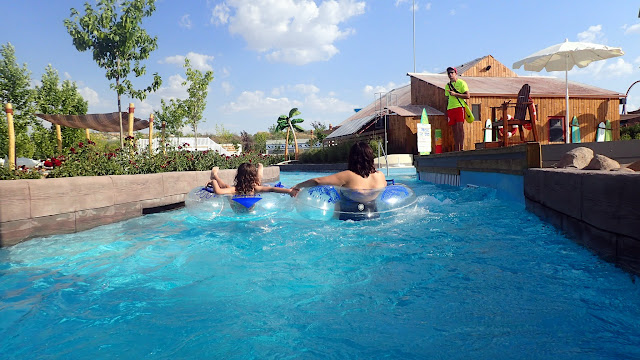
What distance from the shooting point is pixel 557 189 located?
434cm

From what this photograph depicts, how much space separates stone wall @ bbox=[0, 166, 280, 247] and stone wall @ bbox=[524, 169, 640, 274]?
6.12 meters

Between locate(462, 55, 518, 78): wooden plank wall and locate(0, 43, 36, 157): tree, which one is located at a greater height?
locate(462, 55, 518, 78): wooden plank wall

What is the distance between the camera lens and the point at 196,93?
28.6 m

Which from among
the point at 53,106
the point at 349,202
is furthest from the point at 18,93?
the point at 349,202

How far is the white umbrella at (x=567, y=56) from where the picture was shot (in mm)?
10547

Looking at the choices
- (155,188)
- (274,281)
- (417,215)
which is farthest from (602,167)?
(155,188)

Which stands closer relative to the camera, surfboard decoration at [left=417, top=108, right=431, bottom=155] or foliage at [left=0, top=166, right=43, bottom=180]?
foliage at [left=0, top=166, right=43, bottom=180]

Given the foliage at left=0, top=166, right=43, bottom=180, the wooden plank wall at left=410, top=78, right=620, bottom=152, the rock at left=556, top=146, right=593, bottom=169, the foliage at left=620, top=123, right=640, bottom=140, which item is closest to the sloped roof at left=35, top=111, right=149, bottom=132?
the foliage at left=0, top=166, right=43, bottom=180

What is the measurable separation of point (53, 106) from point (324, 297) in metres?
23.3

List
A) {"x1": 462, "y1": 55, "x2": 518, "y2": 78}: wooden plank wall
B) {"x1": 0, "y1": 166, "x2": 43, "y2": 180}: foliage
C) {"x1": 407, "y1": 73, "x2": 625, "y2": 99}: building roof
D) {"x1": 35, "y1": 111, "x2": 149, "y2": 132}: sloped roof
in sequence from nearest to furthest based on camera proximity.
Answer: {"x1": 0, "y1": 166, "x2": 43, "y2": 180}: foliage < {"x1": 35, "y1": 111, "x2": 149, "y2": 132}: sloped roof < {"x1": 407, "y1": 73, "x2": 625, "y2": 99}: building roof < {"x1": 462, "y1": 55, "x2": 518, "y2": 78}: wooden plank wall

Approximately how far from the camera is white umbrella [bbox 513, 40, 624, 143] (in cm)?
1055

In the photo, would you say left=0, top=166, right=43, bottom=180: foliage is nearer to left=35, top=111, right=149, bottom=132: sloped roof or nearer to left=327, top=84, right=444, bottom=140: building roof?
left=35, top=111, right=149, bottom=132: sloped roof

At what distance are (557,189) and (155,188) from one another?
6782 millimetres

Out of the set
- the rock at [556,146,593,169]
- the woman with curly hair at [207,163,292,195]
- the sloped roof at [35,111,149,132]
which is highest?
the sloped roof at [35,111,149,132]
